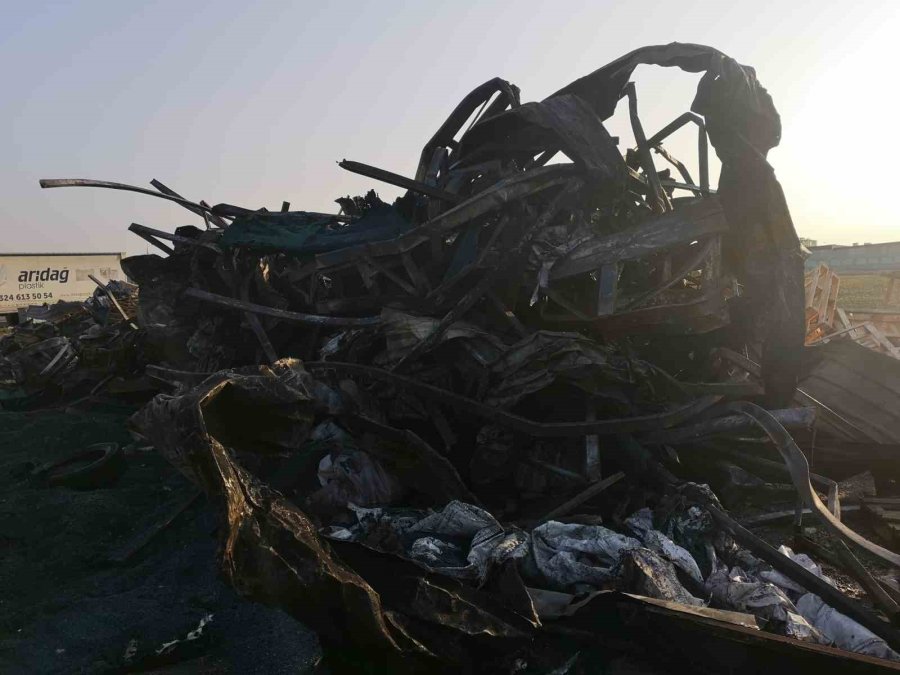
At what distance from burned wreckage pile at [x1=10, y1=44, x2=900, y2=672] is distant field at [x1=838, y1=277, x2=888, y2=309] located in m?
16.3

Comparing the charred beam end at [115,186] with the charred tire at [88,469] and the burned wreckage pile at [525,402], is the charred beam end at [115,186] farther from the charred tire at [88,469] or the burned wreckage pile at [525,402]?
the charred tire at [88,469]

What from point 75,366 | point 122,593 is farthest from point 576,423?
point 75,366

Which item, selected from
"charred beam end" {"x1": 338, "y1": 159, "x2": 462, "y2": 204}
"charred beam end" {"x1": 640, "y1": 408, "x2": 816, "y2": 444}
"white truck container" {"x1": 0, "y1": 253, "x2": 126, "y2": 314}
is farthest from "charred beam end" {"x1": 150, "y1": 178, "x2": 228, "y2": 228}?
"white truck container" {"x1": 0, "y1": 253, "x2": 126, "y2": 314}

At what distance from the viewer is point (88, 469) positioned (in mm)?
4996

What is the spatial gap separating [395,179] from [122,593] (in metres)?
3.93

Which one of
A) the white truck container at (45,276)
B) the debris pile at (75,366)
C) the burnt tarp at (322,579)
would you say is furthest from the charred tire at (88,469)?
the white truck container at (45,276)

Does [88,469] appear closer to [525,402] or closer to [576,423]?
[525,402]

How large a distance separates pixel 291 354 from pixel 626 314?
11.0 feet

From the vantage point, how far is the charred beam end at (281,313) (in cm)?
513

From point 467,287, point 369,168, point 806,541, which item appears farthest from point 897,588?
point 369,168

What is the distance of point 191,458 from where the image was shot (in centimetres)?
265

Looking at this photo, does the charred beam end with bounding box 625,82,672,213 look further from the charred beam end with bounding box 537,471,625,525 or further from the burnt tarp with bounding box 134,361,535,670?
the burnt tarp with bounding box 134,361,535,670

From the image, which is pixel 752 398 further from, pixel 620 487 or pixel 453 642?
pixel 453 642

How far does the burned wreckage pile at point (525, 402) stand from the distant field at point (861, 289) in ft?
53.5
